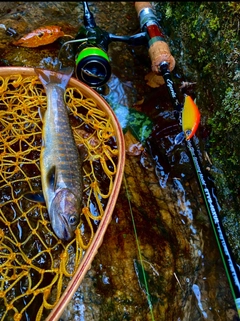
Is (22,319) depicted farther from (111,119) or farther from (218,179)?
(218,179)

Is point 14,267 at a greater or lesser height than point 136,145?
lesser

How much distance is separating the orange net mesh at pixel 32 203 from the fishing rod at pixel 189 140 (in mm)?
546

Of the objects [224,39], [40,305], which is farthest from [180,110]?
[40,305]

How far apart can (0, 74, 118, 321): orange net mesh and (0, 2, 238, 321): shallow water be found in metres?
0.24

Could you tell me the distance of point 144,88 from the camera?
145 inches

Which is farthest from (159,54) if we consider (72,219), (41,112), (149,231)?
(72,219)

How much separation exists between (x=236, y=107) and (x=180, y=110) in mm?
507

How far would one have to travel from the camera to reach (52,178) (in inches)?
94.7

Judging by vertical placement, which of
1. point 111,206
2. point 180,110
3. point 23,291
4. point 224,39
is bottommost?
point 23,291

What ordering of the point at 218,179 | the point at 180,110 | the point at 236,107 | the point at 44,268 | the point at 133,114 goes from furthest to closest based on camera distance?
1. the point at 133,114
2. the point at 218,179
3. the point at 236,107
4. the point at 180,110
5. the point at 44,268

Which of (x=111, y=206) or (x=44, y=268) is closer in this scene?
(x=111, y=206)

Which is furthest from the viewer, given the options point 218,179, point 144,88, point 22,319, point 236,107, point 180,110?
point 144,88

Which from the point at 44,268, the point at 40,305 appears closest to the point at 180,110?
the point at 44,268

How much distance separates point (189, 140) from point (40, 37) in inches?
75.1
